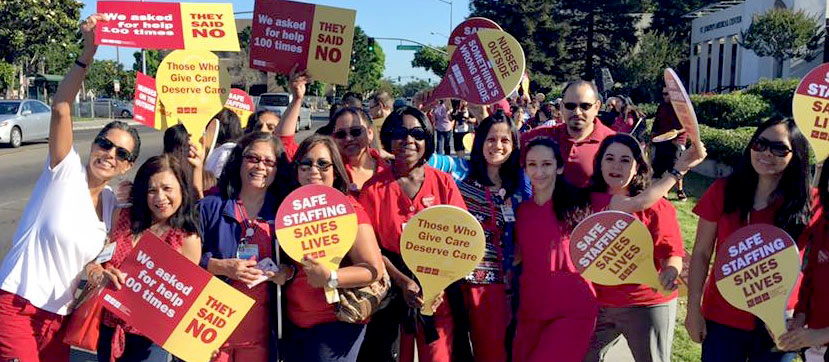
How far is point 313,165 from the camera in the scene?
335cm

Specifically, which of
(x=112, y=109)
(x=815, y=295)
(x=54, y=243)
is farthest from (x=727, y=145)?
(x=112, y=109)

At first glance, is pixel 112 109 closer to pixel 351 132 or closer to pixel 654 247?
pixel 351 132

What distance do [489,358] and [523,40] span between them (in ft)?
176

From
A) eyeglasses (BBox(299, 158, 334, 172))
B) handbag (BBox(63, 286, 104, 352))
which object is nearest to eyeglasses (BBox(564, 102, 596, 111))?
eyeglasses (BBox(299, 158, 334, 172))

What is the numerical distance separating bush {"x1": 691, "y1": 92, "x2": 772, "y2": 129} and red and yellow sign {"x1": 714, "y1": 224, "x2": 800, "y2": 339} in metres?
15.8

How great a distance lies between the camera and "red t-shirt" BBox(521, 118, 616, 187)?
4.16 meters

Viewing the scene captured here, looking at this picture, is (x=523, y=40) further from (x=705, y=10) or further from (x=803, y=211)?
(x=803, y=211)

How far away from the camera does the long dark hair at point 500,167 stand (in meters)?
3.87

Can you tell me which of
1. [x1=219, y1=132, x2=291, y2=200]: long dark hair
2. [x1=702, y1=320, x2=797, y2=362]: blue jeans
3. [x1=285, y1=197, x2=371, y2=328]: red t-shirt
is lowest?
[x1=702, y1=320, x2=797, y2=362]: blue jeans

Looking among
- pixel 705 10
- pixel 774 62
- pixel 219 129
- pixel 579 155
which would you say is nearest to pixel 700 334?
pixel 579 155

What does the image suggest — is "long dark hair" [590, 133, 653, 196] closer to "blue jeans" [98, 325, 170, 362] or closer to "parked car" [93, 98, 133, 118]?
"blue jeans" [98, 325, 170, 362]

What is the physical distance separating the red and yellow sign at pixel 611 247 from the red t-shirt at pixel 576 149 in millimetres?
787

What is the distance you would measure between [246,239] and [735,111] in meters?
16.5

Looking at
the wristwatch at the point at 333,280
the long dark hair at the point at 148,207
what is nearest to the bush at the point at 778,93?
the wristwatch at the point at 333,280
